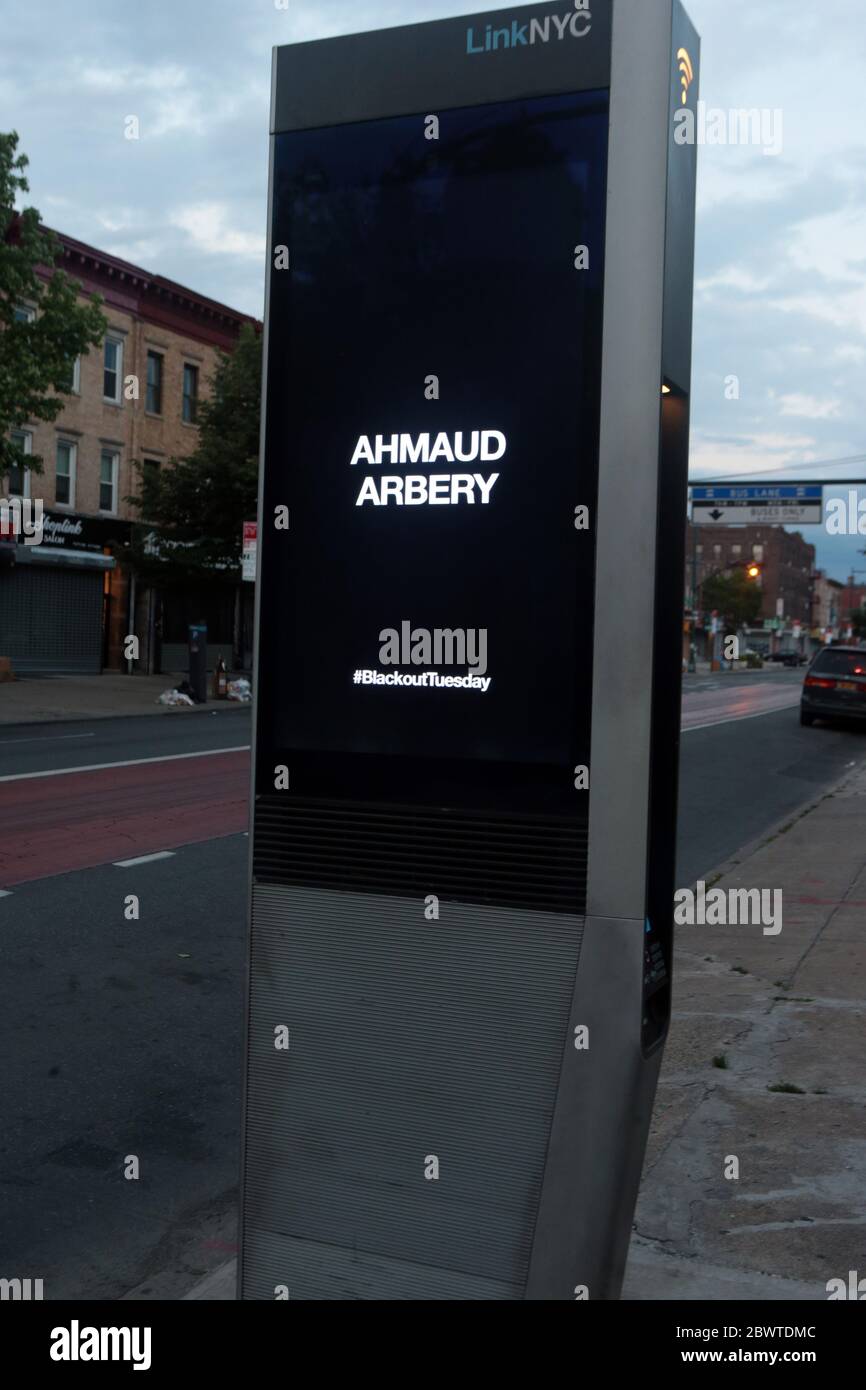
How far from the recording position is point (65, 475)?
36.3 m

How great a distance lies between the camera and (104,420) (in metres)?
37.4

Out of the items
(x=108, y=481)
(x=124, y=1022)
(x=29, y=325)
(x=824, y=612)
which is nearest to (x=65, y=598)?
(x=108, y=481)

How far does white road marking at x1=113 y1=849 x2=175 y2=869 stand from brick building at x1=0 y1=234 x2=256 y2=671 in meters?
24.8

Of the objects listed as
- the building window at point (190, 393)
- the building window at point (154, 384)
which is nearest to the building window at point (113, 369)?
the building window at point (154, 384)

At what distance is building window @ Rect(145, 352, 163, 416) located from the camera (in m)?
39.2

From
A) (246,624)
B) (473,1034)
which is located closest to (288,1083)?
(473,1034)

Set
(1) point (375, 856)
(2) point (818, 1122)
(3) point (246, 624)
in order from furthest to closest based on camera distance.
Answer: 1. (3) point (246, 624)
2. (2) point (818, 1122)
3. (1) point (375, 856)

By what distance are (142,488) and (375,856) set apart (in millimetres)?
34543

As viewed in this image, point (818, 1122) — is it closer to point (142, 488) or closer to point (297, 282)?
point (297, 282)

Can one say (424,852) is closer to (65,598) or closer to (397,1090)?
(397,1090)

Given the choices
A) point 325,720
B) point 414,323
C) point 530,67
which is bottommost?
point 325,720

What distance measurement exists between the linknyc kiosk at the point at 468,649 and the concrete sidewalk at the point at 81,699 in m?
20.9

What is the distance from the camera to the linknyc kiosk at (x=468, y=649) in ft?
9.19

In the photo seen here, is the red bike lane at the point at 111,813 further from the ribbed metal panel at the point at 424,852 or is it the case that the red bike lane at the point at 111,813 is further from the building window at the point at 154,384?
the building window at the point at 154,384
